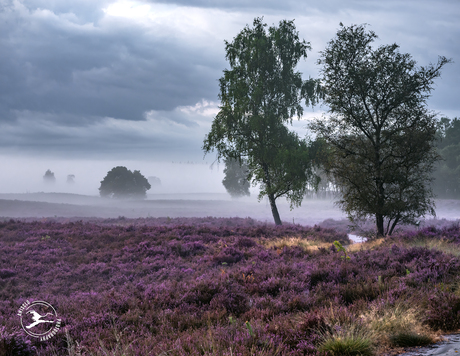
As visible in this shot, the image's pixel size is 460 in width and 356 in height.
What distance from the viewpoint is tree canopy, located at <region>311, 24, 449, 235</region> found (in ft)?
55.1

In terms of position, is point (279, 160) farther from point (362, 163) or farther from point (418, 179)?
point (418, 179)

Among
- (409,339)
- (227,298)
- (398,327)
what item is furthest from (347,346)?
(227,298)

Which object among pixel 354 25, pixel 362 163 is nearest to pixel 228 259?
pixel 362 163

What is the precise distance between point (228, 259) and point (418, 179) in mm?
11816

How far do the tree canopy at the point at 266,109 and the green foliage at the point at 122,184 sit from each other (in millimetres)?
50790

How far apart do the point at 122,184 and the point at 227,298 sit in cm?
6748

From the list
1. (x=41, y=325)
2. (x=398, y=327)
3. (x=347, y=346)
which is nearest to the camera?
(x=347, y=346)

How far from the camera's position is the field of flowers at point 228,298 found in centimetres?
444

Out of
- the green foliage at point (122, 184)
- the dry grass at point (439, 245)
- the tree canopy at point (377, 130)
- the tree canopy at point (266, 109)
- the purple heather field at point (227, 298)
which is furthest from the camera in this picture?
the green foliage at point (122, 184)

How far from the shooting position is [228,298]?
22.9ft

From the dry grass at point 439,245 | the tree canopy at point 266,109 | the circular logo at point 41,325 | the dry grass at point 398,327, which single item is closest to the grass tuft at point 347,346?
the dry grass at point 398,327

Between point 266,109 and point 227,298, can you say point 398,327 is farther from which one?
point 266,109

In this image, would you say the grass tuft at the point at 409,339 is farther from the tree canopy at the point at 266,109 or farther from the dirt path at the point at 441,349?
the tree canopy at the point at 266,109

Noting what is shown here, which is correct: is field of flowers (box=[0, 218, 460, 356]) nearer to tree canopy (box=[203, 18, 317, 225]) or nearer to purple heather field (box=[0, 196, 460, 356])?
purple heather field (box=[0, 196, 460, 356])
